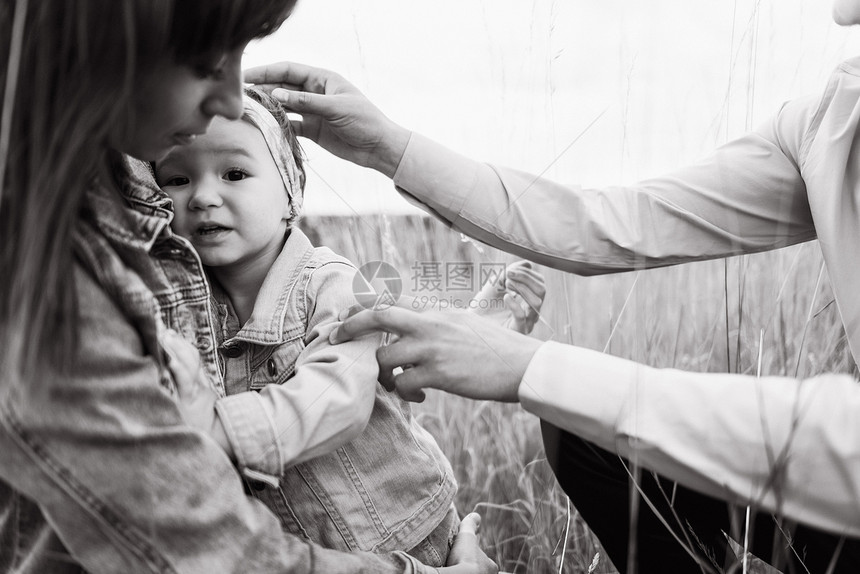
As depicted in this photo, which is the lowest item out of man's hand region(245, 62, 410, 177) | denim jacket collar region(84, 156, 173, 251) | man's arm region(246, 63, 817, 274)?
man's arm region(246, 63, 817, 274)

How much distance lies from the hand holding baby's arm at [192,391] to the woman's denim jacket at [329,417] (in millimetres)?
71

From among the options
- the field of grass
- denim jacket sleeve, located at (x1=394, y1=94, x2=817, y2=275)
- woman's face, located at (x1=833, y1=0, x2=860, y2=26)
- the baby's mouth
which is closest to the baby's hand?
the field of grass

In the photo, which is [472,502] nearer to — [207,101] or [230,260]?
[230,260]

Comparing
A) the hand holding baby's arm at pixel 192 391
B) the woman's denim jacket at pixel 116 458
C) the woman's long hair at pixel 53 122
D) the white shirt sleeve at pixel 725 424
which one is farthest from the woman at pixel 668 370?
the woman's long hair at pixel 53 122

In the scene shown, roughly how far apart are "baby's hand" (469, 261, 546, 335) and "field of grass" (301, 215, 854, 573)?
49 millimetres

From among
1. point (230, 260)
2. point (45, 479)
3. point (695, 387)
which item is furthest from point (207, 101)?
point (695, 387)

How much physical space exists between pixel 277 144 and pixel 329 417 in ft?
1.73

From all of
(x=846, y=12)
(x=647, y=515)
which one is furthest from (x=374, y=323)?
(x=846, y=12)

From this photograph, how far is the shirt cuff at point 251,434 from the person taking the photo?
3.51 ft

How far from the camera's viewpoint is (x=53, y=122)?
2.76 feet

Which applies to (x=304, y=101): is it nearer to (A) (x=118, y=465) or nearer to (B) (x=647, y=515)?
(A) (x=118, y=465)

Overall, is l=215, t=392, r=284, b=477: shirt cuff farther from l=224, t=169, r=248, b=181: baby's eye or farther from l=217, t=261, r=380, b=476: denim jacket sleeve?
l=224, t=169, r=248, b=181: baby's eye

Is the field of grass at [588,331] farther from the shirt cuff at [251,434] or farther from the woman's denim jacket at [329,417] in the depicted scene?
the shirt cuff at [251,434]

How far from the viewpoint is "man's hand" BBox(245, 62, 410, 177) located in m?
1.57
